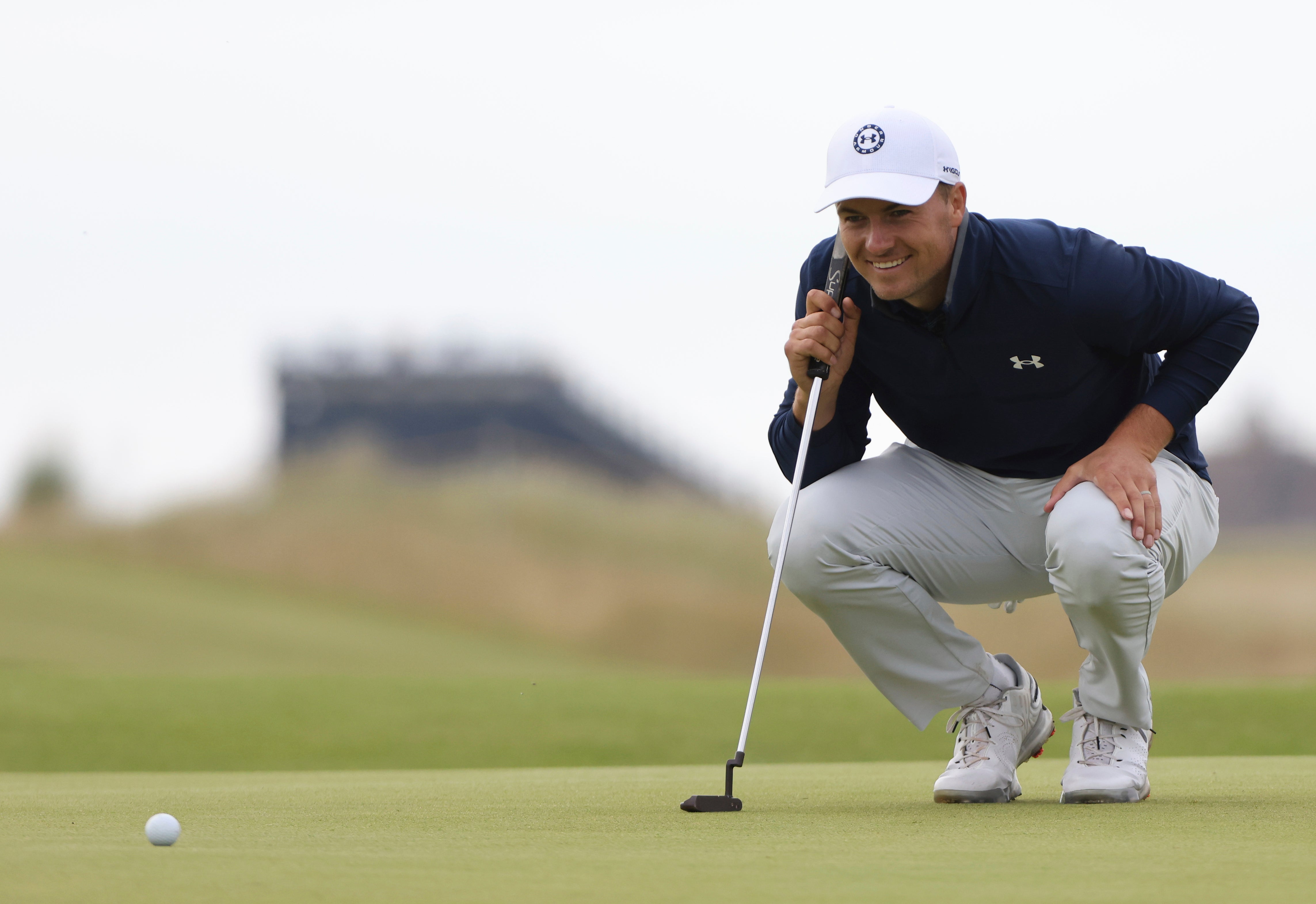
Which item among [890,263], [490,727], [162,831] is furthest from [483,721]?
[162,831]

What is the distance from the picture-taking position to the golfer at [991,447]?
8.77 feet

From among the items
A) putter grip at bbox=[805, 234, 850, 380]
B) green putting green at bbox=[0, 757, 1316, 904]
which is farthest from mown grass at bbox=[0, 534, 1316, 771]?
putter grip at bbox=[805, 234, 850, 380]

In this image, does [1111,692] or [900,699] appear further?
[900,699]

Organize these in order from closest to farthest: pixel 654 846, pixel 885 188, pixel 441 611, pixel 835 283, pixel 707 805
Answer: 1. pixel 654 846
2. pixel 707 805
3. pixel 885 188
4. pixel 835 283
5. pixel 441 611

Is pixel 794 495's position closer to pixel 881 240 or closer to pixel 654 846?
pixel 881 240

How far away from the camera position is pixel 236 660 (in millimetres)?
14586

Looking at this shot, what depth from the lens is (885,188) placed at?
8.52 feet

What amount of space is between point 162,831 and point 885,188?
1.57 meters

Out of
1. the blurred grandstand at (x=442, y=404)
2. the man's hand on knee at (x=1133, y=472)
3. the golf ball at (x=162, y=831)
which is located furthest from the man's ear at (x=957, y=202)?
the blurred grandstand at (x=442, y=404)

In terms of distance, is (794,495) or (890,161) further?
(794,495)

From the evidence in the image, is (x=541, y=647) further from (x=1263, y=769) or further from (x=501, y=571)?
(x=1263, y=769)

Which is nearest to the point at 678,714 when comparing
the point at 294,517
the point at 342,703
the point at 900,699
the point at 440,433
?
the point at 342,703

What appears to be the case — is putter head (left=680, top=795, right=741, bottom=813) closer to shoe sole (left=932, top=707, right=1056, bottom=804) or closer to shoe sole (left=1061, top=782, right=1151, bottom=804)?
shoe sole (left=932, top=707, right=1056, bottom=804)

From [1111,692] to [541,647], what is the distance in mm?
12984
